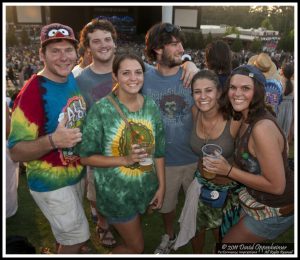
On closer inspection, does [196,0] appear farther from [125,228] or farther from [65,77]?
[125,228]

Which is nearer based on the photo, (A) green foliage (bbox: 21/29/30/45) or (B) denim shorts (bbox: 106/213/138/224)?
(B) denim shorts (bbox: 106/213/138/224)

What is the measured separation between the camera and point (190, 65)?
3.27 metres

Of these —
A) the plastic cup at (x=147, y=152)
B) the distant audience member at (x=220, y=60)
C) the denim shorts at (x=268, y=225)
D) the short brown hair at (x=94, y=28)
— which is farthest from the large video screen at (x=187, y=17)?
the denim shorts at (x=268, y=225)

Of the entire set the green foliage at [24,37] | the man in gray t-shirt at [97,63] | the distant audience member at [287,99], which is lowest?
the distant audience member at [287,99]

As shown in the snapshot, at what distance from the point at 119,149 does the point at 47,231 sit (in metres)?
2.30

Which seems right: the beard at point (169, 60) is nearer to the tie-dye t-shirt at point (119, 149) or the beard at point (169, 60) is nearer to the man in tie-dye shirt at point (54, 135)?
the tie-dye t-shirt at point (119, 149)

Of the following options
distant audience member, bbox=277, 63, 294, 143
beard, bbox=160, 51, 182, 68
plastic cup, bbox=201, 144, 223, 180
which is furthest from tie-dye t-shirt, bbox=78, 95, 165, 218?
distant audience member, bbox=277, 63, 294, 143

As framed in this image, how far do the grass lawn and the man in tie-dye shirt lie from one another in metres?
1.15

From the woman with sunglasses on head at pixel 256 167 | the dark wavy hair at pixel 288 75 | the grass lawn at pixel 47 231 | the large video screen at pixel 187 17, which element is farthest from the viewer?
the large video screen at pixel 187 17

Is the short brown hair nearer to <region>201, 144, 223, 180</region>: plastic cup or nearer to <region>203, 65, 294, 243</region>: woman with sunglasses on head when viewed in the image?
<region>203, 65, 294, 243</region>: woman with sunglasses on head

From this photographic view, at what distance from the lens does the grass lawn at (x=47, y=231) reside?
12.6 ft

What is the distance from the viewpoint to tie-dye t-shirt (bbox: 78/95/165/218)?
8.13ft

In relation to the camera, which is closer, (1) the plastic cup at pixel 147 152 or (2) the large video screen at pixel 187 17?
(1) the plastic cup at pixel 147 152

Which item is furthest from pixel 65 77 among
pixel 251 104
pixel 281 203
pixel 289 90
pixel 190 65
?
pixel 289 90
